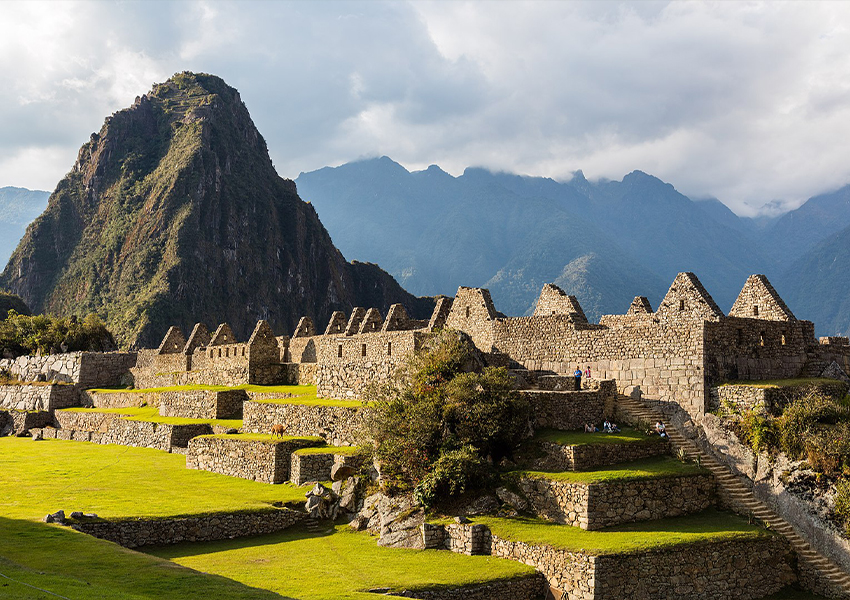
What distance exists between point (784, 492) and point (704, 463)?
7.39 feet

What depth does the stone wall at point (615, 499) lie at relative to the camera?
59.1 feet

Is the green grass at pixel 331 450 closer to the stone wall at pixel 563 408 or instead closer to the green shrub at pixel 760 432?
the stone wall at pixel 563 408

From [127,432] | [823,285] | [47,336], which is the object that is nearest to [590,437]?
[127,432]

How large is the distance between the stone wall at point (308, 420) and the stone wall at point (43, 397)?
21464 millimetres

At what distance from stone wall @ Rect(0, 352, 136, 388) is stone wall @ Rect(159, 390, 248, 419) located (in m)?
15.9

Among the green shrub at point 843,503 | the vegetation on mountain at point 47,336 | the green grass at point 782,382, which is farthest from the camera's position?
the vegetation on mountain at point 47,336

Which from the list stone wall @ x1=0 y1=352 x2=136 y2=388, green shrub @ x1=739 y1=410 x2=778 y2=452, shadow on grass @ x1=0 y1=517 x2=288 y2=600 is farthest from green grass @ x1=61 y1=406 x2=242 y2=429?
green shrub @ x1=739 y1=410 x2=778 y2=452

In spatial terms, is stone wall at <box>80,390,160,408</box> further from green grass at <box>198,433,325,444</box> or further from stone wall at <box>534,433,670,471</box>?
stone wall at <box>534,433,670,471</box>

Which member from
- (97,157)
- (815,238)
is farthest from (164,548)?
(97,157)

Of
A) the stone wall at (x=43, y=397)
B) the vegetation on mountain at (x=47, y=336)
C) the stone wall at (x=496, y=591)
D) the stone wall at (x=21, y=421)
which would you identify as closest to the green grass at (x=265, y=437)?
the stone wall at (x=496, y=591)

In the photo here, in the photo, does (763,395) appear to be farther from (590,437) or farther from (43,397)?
(43,397)

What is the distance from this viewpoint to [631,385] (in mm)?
24172

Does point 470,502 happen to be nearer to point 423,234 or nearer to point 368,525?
point 368,525

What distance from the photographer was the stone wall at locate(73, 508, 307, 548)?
17875 mm
